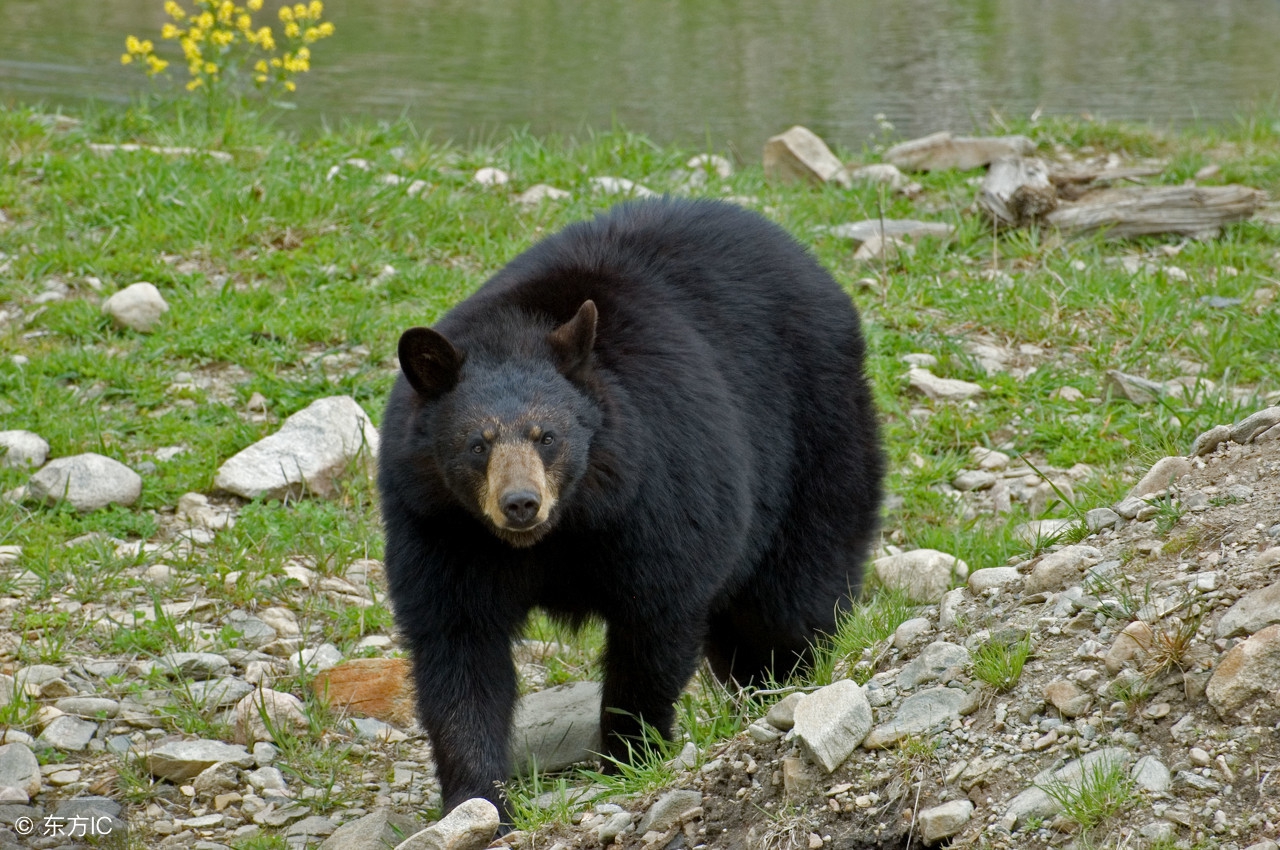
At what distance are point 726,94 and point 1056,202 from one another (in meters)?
6.23

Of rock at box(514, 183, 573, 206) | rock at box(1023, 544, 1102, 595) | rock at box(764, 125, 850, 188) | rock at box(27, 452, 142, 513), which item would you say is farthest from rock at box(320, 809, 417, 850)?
rock at box(764, 125, 850, 188)

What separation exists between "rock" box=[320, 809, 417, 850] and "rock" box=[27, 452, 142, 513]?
7.27 feet

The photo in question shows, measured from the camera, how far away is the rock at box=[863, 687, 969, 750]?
3365mm

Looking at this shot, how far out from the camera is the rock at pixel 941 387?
646 cm

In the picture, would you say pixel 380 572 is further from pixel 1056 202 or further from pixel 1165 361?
pixel 1056 202

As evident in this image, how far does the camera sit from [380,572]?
17.9 feet

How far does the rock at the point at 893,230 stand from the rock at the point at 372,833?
4.80 meters

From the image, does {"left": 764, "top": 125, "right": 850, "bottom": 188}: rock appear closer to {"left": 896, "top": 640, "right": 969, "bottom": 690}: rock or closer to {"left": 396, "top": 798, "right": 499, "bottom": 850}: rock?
{"left": 896, "top": 640, "right": 969, "bottom": 690}: rock

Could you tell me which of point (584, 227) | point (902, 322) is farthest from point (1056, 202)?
point (584, 227)

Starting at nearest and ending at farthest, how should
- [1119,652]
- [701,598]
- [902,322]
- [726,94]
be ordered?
[1119,652]
[701,598]
[902,322]
[726,94]

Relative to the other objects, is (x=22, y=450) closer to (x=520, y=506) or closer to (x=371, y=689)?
(x=371, y=689)

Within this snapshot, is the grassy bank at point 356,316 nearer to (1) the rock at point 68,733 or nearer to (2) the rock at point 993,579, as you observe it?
(1) the rock at point 68,733

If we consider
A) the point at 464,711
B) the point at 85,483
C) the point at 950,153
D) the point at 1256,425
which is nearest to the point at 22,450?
the point at 85,483

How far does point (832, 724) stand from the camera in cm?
336
